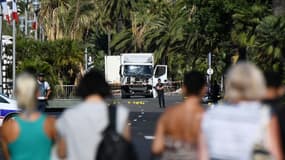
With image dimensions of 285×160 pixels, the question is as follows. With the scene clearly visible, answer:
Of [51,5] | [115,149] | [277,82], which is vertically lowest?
[115,149]

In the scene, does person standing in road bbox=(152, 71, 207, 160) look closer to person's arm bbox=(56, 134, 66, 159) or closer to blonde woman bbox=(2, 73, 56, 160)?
person's arm bbox=(56, 134, 66, 159)

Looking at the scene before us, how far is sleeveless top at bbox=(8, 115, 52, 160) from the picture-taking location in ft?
24.3

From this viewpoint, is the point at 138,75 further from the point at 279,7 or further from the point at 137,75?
the point at 279,7

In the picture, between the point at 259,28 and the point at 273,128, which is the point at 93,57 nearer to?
the point at 259,28

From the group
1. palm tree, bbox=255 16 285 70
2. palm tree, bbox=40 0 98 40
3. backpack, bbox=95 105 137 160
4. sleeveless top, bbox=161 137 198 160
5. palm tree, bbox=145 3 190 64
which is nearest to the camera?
backpack, bbox=95 105 137 160

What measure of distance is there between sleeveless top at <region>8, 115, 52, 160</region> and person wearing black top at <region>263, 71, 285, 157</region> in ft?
6.15

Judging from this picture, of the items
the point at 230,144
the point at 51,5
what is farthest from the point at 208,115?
the point at 51,5

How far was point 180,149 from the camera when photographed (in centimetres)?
762

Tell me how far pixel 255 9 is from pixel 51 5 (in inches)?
1573

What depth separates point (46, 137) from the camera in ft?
24.4

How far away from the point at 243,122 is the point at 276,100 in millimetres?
1449

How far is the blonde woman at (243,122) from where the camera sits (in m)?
6.76

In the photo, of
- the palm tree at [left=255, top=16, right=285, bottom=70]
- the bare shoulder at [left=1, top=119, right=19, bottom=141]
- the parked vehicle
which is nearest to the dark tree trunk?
the palm tree at [left=255, top=16, right=285, bottom=70]

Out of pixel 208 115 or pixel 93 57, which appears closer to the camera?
pixel 208 115
